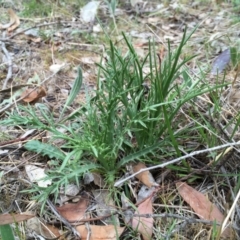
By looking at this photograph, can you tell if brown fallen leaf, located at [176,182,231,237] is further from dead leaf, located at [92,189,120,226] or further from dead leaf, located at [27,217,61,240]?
dead leaf, located at [27,217,61,240]

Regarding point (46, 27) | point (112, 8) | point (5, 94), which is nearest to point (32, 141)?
point (5, 94)

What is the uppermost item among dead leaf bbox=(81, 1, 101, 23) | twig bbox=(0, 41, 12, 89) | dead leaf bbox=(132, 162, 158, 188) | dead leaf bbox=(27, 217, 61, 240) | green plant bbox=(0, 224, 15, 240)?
dead leaf bbox=(81, 1, 101, 23)

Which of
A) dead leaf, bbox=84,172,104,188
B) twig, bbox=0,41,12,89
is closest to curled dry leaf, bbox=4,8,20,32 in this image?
twig, bbox=0,41,12,89

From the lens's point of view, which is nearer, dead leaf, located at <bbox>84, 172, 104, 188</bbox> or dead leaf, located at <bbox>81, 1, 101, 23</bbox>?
dead leaf, located at <bbox>84, 172, 104, 188</bbox>

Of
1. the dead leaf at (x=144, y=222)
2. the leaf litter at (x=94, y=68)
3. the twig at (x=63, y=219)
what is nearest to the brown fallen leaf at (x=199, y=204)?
the leaf litter at (x=94, y=68)

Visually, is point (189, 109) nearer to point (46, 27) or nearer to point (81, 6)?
point (46, 27)

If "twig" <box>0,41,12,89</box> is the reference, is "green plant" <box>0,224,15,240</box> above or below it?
below

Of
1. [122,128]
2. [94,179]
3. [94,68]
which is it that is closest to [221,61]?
[94,68]

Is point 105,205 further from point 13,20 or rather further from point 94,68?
point 13,20
